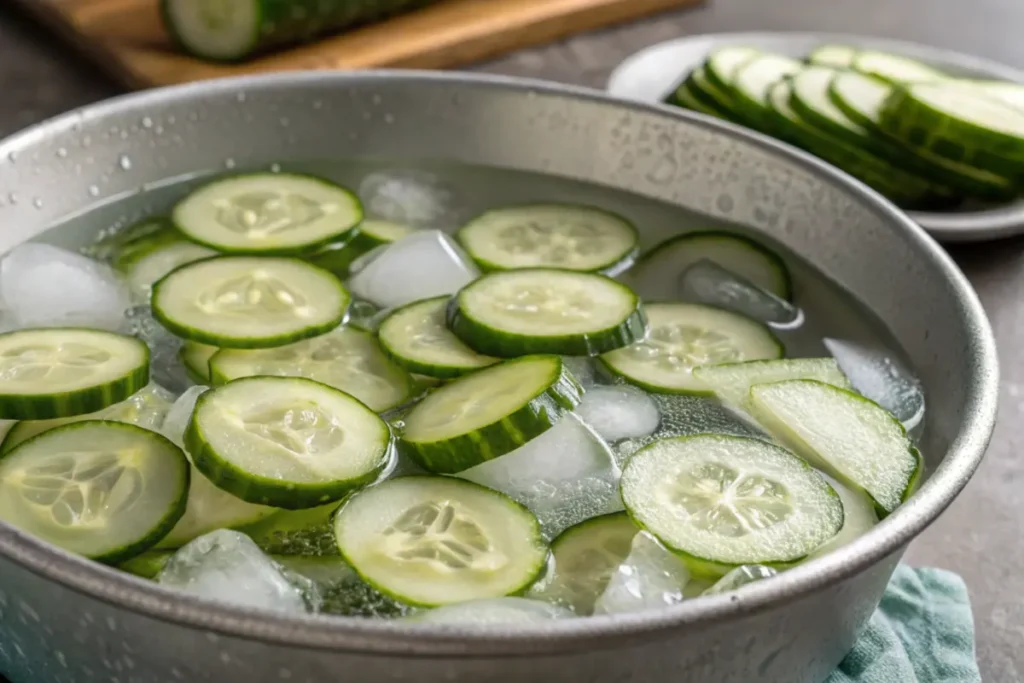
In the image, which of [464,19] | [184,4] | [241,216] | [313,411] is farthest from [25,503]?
[464,19]

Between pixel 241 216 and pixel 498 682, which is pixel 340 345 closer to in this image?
pixel 241 216

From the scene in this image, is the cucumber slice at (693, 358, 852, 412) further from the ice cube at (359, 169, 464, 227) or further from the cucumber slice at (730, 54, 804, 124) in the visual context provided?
the cucumber slice at (730, 54, 804, 124)

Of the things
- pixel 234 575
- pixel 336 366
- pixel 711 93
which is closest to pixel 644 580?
pixel 234 575

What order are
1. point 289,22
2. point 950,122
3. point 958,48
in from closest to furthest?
point 950,122 < point 289,22 < point 958,48

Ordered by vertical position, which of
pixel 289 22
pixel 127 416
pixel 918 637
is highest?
pixel 289 22

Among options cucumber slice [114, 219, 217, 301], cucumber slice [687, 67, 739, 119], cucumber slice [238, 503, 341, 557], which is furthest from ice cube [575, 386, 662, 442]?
cucumber slice [687, 67, 739, 119]

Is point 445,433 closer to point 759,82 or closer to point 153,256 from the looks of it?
point 153,256
